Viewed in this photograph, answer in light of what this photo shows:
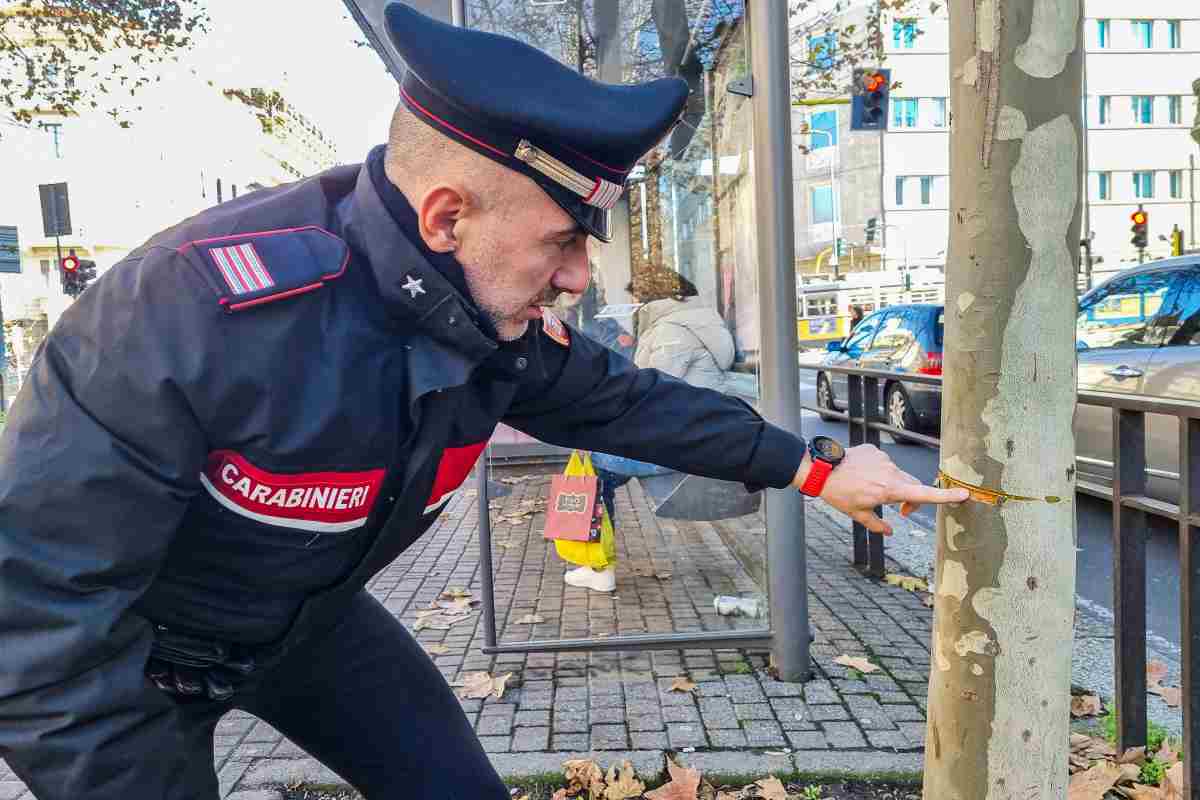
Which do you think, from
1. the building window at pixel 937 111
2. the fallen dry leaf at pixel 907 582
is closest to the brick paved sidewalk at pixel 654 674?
the fallen dry leaf at pixel 907 582

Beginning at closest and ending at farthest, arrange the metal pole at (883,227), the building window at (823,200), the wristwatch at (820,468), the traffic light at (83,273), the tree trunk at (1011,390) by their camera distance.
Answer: the tree trunk at (1011,390) < the wristwatch at (820,468) < the traffic light at (83,273) < the metal pole at (883,227) < the building window at (823,200)

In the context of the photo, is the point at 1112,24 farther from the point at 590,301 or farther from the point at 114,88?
the point at 590,301

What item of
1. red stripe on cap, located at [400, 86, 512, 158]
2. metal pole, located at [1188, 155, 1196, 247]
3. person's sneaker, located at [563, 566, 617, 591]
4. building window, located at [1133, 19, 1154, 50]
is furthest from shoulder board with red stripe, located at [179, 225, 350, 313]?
building window, located at [1133, 19, 1154, 50]

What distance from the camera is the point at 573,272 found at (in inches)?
62.6

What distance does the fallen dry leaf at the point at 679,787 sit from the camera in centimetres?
301

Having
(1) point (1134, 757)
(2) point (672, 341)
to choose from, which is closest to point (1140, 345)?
(2) point (672, 341)

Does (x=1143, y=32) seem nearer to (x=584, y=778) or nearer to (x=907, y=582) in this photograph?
(x=907, y=582)

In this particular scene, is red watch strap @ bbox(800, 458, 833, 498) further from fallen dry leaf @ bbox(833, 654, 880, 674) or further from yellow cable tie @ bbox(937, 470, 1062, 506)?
fallen dry leaf @ bbox(833, 654, 880, 674)

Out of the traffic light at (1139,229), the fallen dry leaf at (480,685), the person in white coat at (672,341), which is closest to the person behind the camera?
the fallen dry leaf at (480,685)

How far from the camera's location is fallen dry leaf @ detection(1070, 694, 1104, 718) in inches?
139

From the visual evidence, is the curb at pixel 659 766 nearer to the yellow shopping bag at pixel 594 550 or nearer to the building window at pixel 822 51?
the yellow shopping bag at pixel 594 550

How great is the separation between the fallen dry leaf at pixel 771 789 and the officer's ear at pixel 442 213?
2226 mm

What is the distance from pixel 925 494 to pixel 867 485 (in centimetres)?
19

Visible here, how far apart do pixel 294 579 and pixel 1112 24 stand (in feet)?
191
